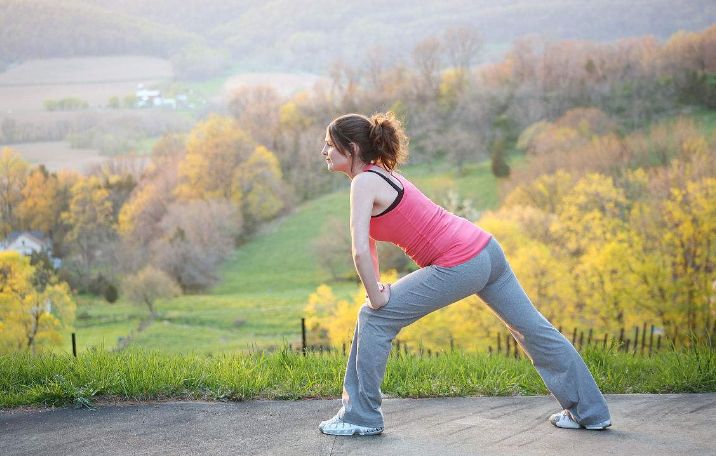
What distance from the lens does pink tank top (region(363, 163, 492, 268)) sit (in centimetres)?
312

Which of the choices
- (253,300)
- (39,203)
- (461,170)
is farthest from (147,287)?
(461,170)

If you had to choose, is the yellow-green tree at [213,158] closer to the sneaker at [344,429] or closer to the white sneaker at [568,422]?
the sneaker at [344,429]

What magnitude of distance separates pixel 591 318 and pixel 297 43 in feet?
37.3

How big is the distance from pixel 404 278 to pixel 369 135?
55cm

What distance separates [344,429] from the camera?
3.23 m

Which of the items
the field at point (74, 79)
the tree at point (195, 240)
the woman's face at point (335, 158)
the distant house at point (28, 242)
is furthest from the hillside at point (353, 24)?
the woman's face at point (335, 158)

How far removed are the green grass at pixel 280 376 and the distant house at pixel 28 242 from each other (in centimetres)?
1601

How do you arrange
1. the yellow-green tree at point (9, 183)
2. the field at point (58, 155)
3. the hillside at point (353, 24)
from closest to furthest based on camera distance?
the yellow-green tree at point (9, 183) < the field at point (58, 155) < the hillside at point (353, 24)

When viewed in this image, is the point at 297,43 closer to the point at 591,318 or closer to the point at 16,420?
the point at 591,318

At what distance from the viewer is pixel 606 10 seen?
2534cm

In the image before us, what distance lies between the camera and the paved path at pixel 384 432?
3.10 m

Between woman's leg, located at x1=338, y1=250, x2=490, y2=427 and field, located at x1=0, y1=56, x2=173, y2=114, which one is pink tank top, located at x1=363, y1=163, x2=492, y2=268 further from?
field, located at x1=0, y1=56, x2=173, y2=114

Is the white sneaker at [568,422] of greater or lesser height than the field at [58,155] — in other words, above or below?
below

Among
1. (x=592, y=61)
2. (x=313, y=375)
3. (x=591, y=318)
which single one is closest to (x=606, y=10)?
(x=592, y=61)
